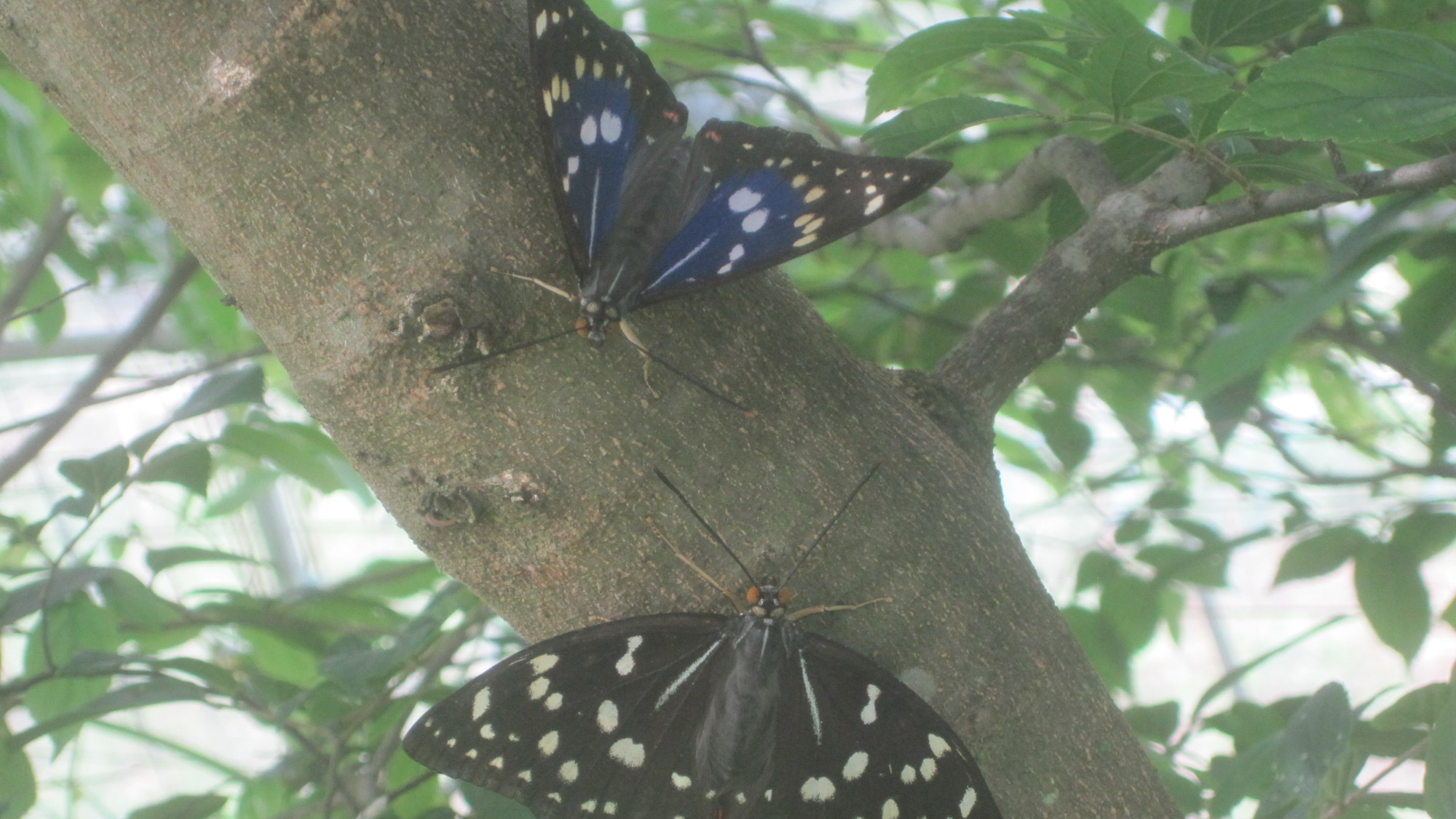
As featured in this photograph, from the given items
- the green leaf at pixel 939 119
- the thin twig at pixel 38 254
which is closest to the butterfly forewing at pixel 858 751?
the green leaf at pixel 939 119

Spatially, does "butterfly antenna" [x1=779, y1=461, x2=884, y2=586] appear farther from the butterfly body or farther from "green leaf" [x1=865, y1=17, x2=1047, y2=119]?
"green leaf" [x1=865, y1=17, x2=1047, y2=119]

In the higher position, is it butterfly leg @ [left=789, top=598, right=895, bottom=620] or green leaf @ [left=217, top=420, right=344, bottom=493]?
green leaf @ [left=217, top=420, right=344, bottom=493]

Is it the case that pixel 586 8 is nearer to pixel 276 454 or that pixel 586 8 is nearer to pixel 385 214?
pixel 385 214

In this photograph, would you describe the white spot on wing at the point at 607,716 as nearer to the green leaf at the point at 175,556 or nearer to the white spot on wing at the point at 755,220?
the white spot on wing at the point at 755,220

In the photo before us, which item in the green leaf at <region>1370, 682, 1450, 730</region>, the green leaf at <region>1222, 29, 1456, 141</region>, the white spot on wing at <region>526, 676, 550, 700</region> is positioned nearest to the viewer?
the green leaf at <region>1222, 29, 1456, 141</region>

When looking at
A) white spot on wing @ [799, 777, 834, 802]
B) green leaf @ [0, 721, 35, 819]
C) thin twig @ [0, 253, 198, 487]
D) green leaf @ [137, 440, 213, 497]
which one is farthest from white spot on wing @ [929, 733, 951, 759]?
thin twig @ [0, 253, 198, 487]

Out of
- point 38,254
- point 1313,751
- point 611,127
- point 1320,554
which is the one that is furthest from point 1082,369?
point 38,254
